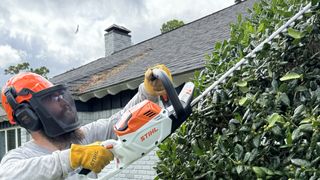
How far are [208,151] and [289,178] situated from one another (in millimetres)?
480

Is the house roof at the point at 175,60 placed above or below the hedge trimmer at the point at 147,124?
above

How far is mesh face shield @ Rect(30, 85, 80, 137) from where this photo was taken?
80.6 inches

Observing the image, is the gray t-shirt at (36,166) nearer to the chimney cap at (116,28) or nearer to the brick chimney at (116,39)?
the chimney cap at (116,28)

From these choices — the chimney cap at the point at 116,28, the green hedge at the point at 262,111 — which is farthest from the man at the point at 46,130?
the chimney cap at the point at 116,28

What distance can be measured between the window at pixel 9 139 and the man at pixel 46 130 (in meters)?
9.06

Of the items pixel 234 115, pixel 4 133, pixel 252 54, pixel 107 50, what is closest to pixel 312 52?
pixel 252 54

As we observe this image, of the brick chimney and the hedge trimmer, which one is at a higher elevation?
the brick chimney

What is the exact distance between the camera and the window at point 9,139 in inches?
423

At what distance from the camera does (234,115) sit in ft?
5.58

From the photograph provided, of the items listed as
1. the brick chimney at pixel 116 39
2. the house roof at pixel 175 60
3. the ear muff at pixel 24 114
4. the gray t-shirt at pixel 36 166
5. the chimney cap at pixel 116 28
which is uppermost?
the chimney cap at pixel 116 28

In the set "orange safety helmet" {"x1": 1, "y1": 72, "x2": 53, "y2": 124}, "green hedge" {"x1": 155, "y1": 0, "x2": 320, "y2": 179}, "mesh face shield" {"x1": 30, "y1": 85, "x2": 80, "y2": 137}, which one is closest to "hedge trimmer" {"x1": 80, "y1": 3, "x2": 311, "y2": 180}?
"green hedge" {"x1": 155, "y1": 0, "x2": 320, "y2": 179}

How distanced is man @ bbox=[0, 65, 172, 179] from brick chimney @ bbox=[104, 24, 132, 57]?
1222 cm

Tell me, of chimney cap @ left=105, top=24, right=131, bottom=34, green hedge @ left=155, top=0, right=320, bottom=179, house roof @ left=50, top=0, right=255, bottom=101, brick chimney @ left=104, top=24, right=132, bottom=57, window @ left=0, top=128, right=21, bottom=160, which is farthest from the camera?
brick chimney @ left=104, top=24, right=132, bottom=57

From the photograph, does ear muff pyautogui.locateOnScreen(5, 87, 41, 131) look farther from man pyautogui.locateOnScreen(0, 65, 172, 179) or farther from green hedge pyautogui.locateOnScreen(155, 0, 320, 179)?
green hedge pyautogui.locateOnScreen(155, 0, 320, 179)
